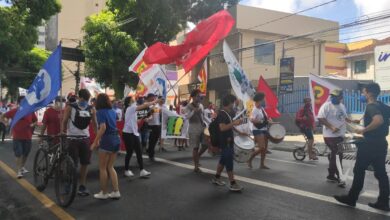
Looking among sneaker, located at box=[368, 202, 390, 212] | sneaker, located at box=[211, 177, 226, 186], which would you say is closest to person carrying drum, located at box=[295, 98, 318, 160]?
sneaker, located at box=[211, 177, 226, 186]

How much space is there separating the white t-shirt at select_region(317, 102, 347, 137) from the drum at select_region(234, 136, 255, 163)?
1.56m

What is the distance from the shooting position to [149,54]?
11.4 meters

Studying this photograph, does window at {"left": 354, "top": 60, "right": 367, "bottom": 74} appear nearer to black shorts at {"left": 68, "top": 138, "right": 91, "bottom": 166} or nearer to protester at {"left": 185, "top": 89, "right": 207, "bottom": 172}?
protester at {"left": 185, "top": 89, "right": 207, "bottom": 172}

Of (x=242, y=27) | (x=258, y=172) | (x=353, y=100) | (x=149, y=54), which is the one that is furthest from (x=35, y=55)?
(x=258, y=172)

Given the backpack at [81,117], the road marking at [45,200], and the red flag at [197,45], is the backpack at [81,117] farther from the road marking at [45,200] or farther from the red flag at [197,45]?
the red flag at [197,45]

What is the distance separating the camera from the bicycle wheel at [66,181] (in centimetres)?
645

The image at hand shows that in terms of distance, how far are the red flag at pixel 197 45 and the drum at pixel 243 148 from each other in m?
2.31

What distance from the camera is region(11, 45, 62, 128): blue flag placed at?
7168mm

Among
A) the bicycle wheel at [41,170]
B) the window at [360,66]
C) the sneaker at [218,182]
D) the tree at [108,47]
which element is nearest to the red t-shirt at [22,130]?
the bicycle wheel at [41,170]

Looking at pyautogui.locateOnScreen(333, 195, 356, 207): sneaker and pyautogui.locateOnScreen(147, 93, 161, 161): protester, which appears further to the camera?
pyautogui.locateOnScreen(147, 93, 161, 161): protester

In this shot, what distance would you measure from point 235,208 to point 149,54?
603 cm

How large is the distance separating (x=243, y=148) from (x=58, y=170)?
3.76 metres

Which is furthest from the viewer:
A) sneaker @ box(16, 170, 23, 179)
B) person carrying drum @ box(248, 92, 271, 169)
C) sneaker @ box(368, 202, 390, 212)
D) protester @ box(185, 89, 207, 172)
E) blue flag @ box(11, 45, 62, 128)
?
protester @ box(185, 89, 207, 172)

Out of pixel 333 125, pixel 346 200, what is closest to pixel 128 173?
pixel 333 125
